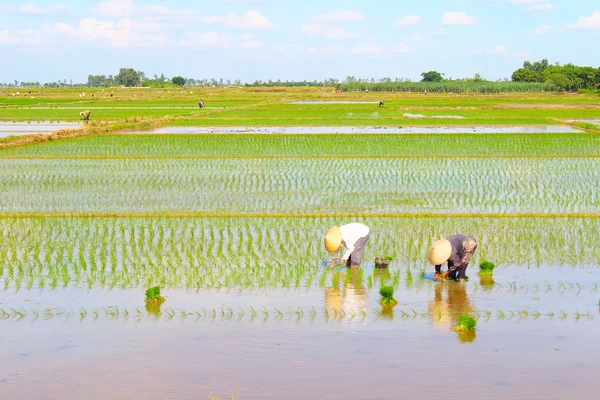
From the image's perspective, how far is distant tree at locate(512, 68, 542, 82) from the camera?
96.6 metres

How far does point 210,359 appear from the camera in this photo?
16.8ft

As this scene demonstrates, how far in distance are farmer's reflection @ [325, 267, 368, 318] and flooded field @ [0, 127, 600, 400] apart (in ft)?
0.08

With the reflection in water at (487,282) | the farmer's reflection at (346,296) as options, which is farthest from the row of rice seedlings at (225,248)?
the reflection in water at (487,282)

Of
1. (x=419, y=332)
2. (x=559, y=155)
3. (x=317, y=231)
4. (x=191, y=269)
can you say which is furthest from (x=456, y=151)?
(x=419, y=332)

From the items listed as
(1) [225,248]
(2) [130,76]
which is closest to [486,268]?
(1) [225,248]

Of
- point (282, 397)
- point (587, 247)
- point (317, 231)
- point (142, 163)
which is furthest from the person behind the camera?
point (142, 163)

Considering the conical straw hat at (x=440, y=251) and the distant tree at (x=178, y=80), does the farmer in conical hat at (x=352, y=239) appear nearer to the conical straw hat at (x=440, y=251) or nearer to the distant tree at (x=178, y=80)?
the conical straw hat at (x=440, y=251)

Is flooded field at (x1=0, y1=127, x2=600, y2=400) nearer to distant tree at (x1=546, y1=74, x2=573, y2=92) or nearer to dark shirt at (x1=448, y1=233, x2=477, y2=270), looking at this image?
dark shirt at (x1=448, y1=233, x2=477, y2=270)

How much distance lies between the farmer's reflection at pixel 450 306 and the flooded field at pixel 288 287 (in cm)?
2

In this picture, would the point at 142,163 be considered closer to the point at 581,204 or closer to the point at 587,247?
the point at 581,204

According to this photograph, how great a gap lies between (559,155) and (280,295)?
40.9 feet

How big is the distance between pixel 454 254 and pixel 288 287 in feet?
4.88

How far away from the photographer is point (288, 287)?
6867mm

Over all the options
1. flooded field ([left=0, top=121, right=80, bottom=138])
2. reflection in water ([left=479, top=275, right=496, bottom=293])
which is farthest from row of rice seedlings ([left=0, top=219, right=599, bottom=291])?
flooded field ([left=0, top=121, right=80, bottom=138])
